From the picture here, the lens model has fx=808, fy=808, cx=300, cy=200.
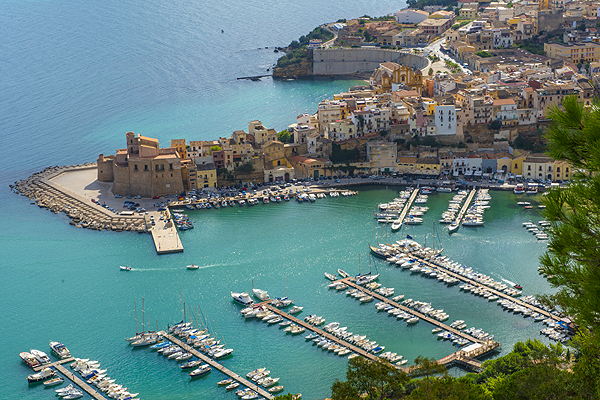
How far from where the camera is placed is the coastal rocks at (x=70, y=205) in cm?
4306

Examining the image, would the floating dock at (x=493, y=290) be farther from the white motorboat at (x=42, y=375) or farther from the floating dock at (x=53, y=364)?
the white motorboat at (x=42, y=375)

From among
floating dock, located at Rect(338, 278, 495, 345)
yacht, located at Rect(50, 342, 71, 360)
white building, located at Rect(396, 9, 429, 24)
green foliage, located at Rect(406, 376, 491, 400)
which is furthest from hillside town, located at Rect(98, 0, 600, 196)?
green foliage, located at Rect(406, 376, 491, 400)

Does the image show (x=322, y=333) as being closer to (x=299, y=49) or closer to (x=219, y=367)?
(x=219, y=367)

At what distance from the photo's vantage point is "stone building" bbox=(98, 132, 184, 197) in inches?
1837

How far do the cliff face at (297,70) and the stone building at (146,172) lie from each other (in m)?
33.2

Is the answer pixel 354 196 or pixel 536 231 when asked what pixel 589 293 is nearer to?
pixel 536 231

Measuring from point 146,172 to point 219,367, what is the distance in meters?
20.9

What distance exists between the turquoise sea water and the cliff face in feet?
7.81

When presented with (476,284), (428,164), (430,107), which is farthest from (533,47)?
(476,284)

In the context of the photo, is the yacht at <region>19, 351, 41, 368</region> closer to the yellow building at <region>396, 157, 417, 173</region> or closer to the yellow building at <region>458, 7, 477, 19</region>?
the yellow building at <region>396, 157, 417, 173</region>

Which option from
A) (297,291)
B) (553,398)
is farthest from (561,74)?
(553,398)

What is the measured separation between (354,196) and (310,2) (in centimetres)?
8622

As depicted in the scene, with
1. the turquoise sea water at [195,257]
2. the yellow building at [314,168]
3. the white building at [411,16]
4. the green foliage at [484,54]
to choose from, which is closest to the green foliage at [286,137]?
the yellow building at [314,168]

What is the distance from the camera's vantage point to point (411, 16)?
82938 millimetres
